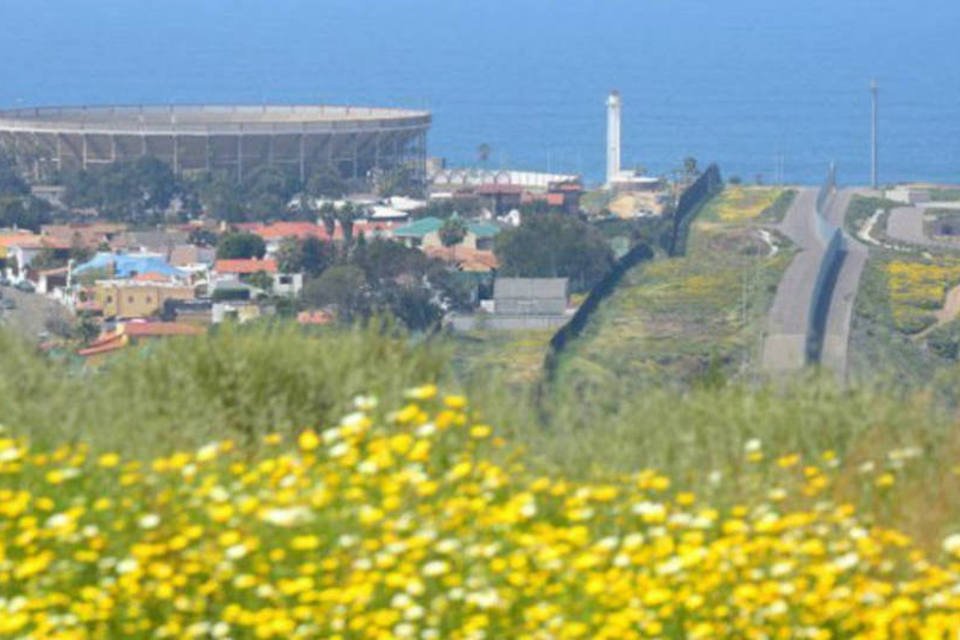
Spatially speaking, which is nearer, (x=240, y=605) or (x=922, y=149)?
(x=240, y=605)

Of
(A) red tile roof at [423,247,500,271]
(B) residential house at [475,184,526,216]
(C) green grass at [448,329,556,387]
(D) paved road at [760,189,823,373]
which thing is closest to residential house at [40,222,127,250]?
(A) red tile roof at [423,247,500,271]

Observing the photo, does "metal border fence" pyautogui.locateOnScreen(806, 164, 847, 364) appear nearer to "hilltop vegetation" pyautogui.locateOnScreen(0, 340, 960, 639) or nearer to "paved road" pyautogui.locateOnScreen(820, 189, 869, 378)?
"paved road" pyautogui.locateOnScreen(820, 189, 869, 378)

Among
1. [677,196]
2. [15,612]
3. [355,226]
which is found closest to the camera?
[15,612]

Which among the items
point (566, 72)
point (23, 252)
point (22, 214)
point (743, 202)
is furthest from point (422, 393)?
point (566, 72)

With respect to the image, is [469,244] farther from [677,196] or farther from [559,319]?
[559,319]

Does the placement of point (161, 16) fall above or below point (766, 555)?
above

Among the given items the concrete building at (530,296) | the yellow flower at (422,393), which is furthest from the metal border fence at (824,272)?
the yellow flower at (422,393)

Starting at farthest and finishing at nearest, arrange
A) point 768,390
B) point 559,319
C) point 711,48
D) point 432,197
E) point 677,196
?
point 711,48 → point 432,197 → point 677,196 → point 559,319 → point 768,390

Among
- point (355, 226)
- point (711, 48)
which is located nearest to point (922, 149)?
point (355, 226)

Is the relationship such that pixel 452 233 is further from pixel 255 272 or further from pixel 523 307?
pixel 523 307
